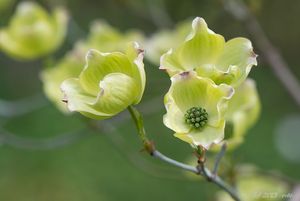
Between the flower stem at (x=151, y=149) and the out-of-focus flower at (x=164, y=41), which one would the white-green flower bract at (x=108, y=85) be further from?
the out-of-focus flower at (x=164, y=41)

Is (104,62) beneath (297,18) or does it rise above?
above

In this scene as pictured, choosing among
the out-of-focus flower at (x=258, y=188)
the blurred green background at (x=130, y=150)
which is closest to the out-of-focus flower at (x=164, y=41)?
the out-of-focus flower at (x=258, y=188)

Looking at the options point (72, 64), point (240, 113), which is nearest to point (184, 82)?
point (240, 113)

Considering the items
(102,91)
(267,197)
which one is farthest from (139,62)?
(267,197)

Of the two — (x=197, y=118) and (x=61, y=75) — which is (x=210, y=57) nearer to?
(x=197, y=118)

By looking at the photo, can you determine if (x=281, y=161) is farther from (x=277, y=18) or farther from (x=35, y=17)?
(x=35, y=17)

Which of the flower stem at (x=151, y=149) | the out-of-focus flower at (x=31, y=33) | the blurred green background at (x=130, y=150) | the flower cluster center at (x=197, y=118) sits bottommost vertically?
the blurred green background at (x=130, y=150)
